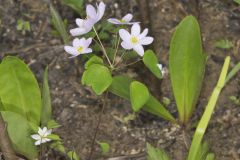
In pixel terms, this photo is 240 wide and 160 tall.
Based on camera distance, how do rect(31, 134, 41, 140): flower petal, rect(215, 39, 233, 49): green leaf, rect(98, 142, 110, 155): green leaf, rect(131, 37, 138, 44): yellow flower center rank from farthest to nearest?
rect(215, 39, 233, 49): green leaf
rect(98, 142, 110, 155): green leaf
rect(31, 134, 41, 140): flower petal
rect(131, 37, 138, 44): yellow flower center

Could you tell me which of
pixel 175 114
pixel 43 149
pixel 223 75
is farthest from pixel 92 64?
pixel 175 114

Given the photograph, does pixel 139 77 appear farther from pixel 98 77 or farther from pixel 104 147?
pixel 98 77

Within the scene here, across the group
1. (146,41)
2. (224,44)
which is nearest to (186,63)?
(146,41)

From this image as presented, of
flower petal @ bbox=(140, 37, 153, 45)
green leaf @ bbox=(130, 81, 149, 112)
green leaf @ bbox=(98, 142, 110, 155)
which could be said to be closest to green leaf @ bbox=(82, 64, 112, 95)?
green leaf @ bbox=(130, 81, 149, 112)

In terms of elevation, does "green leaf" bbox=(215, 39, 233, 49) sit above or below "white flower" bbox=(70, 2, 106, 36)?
below

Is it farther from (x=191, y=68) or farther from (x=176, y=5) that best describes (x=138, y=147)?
(x=176, y=5)

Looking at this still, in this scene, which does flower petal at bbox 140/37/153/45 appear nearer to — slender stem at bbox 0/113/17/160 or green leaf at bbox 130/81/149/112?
green leaf at bbox 130/81/149/112

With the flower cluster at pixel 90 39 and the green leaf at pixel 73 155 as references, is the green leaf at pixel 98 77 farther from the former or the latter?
the green leaf at pixel 73 155
